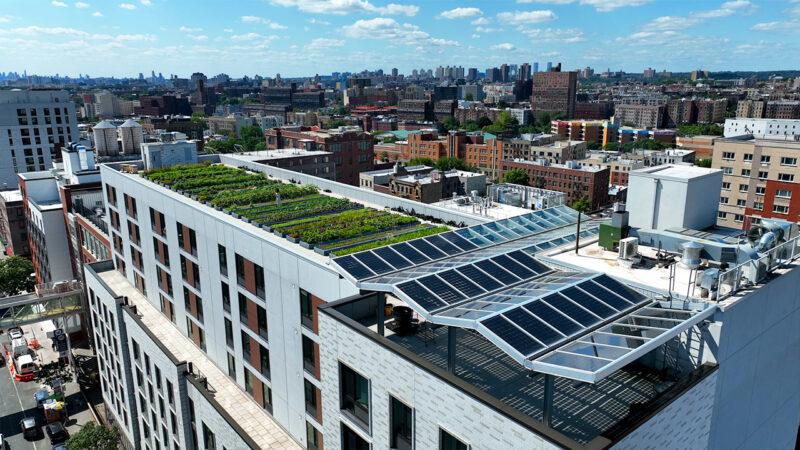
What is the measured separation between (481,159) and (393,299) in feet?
527

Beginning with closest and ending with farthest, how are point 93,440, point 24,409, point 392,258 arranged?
point 392,258 → point 93,440 → point 24,409

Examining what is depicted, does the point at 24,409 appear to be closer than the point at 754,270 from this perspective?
No

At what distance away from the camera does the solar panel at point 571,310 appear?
1623 cm

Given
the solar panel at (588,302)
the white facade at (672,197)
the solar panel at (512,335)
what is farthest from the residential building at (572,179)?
the solar panel at (512,335)

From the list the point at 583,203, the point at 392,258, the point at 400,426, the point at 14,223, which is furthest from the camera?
the point at 583,203

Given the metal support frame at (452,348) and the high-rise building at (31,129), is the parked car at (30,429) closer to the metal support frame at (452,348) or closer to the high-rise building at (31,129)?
the metal support frame at (452,348)

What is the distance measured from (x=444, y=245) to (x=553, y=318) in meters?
9.68

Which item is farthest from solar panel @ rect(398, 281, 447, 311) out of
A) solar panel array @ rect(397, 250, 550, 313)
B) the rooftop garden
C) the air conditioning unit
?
the rooftop garden

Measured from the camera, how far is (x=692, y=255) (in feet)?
66.7

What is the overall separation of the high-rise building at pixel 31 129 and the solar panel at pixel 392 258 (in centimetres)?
12557

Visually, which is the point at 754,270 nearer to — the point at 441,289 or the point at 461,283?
the point at 461,283

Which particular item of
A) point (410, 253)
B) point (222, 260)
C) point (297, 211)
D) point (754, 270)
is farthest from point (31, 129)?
point (754, 270)

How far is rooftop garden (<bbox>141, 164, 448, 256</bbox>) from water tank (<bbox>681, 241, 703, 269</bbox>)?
15.6m

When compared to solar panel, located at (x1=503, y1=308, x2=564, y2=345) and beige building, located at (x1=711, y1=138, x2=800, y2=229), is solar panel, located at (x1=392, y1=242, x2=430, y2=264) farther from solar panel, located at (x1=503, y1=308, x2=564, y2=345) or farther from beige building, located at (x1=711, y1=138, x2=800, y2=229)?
beige building, located at (x1=711, y1=138, x2=800, y2=229)
